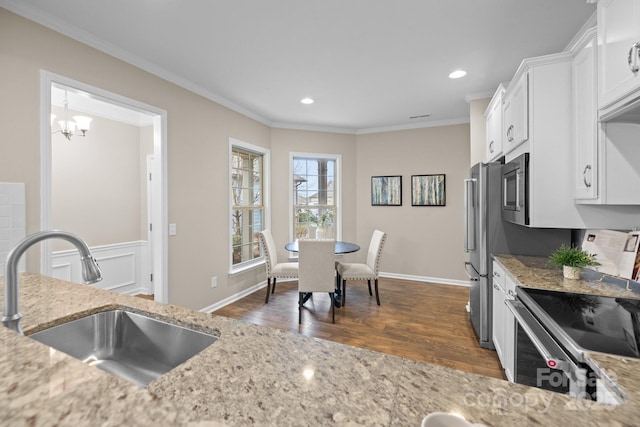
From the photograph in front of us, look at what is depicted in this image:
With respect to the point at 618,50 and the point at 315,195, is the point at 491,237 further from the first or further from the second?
the point at 315,195

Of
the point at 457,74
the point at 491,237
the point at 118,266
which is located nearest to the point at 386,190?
the point at 457,74

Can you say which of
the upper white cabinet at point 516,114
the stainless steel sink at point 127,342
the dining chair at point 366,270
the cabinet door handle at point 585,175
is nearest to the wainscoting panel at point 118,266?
the dining chair at point 366,270

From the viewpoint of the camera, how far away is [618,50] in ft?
4.58

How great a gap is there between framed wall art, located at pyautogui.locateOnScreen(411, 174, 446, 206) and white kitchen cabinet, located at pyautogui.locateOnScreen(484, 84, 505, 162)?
61.5 inches

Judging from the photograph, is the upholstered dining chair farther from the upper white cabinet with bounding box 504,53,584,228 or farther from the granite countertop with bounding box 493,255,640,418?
the upper white cabinet with bounding box 504,53,584,228

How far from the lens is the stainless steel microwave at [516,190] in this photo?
205cm

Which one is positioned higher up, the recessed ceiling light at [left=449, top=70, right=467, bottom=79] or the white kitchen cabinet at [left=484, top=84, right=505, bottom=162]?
the recessed ceiling light at [left=449, top=70, right=467, bottom=79]

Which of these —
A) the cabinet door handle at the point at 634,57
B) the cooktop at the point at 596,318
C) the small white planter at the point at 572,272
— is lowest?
the cooktop at the point at 596,318

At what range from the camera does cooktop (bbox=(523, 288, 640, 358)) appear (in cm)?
105

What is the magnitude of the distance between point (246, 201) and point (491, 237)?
330cm

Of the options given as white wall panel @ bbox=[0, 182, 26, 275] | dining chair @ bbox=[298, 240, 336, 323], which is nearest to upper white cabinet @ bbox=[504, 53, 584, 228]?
dining chair @ bbox=[298, 240, 336, 323]

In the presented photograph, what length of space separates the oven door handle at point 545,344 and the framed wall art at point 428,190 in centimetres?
336

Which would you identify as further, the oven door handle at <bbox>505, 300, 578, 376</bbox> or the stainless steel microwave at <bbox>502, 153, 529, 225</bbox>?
the stainless steel microwave at <bbox>502, 153, 529, 225</bbox>

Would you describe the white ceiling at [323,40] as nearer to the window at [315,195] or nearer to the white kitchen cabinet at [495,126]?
the white kitchen cabinet at [495,126]
